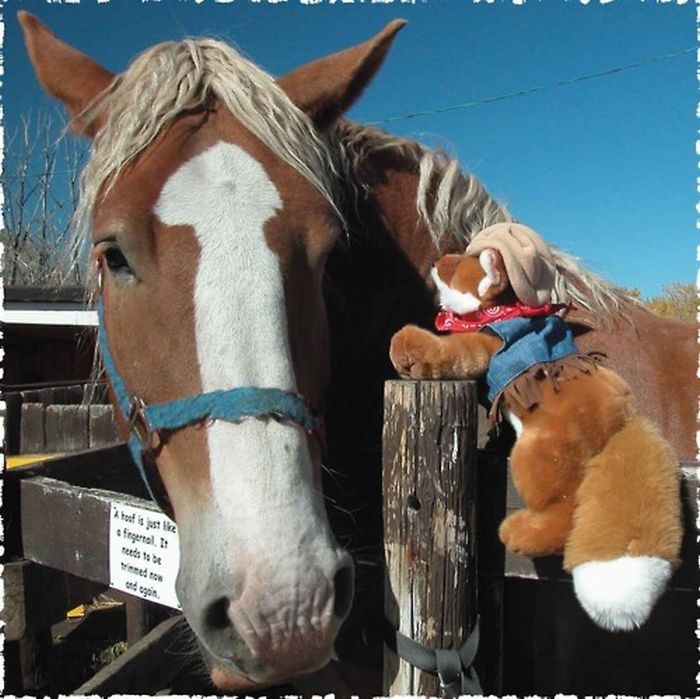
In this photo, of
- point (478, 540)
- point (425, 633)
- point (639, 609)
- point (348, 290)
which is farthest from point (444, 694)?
point (348, 290)

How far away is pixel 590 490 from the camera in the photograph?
1.27 m

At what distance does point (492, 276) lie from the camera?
1643 mm

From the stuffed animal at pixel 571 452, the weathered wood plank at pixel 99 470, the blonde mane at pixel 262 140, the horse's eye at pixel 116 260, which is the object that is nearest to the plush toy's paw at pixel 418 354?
the stuffed animal at pixel 571 452

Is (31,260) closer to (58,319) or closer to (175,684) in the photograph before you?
(58,319)

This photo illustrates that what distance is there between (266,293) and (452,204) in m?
1.10

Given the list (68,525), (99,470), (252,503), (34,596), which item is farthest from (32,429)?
(252,503)

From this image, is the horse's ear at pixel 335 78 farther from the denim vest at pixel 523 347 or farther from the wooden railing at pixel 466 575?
the wooden railing at pixel 466 575

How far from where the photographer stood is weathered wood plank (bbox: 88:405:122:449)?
14.9 ft

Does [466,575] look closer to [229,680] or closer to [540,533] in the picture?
[540,533]

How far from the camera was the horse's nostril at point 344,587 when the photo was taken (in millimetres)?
1288

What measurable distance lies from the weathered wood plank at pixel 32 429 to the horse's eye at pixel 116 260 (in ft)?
12.6

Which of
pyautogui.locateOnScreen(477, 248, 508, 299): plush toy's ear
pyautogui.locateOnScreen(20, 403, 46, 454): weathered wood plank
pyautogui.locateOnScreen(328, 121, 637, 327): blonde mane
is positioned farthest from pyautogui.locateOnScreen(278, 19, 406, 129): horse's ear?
pyautogui.locateOnScreen(20, 403, 46, 454): weathered wood plank

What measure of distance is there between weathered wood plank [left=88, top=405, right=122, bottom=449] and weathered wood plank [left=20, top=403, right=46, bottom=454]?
0.57 m

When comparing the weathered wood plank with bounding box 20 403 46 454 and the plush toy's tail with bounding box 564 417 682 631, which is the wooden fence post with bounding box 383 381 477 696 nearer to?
the plush toy's tail with bounding box 564 417 682 631
